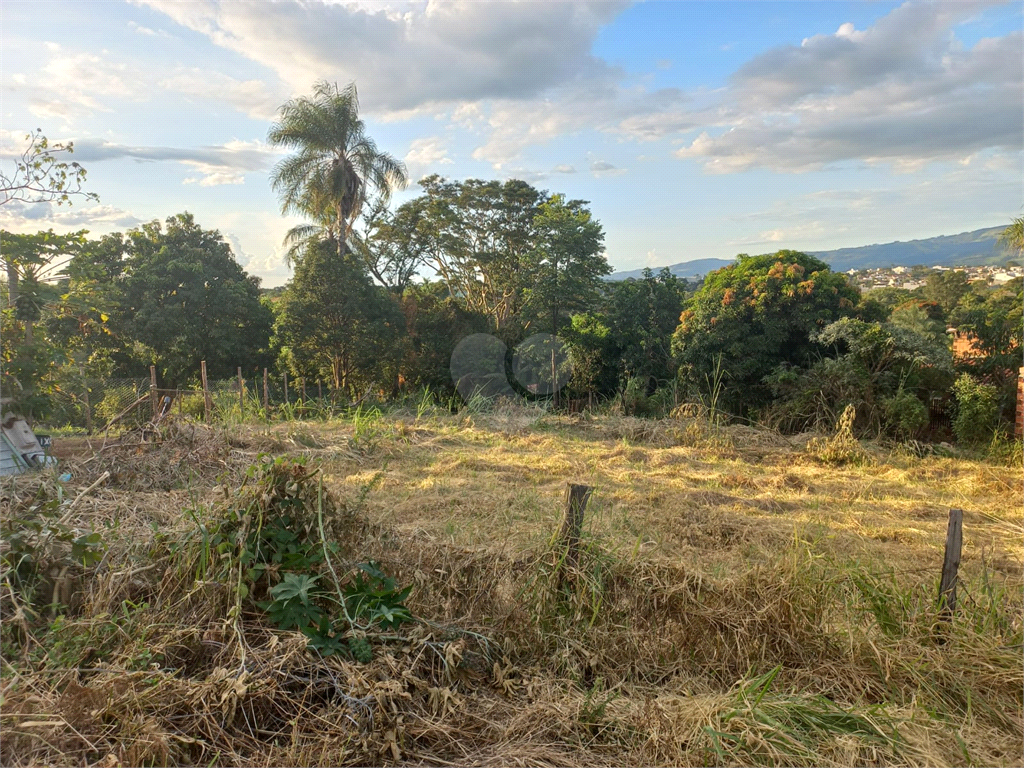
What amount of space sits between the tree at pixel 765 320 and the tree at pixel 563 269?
6.57 meters

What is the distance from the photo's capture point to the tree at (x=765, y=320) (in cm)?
990

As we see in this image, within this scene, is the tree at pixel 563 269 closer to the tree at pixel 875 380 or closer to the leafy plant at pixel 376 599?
the tree at pixel 875 380

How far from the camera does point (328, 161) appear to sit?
1664 cm

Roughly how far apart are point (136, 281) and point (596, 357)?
11903 mm

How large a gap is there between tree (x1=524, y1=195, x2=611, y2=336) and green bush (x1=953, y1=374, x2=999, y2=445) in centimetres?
977

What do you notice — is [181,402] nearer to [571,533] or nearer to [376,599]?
[376,599]

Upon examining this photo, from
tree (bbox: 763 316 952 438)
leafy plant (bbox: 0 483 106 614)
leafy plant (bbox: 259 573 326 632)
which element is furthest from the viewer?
tree (bbox: 763 316 952 438)

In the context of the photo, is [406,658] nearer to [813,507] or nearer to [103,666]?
[103,666]

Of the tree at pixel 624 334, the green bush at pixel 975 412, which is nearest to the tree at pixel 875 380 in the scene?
the green bush at pixel 975 412

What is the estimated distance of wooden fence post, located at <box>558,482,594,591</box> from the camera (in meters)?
3.07

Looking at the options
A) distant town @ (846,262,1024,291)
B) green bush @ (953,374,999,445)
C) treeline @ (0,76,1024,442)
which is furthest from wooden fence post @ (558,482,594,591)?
distant town @ (846,262,1024,291)

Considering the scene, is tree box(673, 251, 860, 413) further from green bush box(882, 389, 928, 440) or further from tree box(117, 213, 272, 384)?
tree box(117, 213, 272, 384)

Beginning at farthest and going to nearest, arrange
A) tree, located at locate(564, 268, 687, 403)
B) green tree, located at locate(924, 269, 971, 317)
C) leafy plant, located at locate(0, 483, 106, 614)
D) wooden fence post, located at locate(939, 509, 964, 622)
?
green tree, located at locate(924, 269, 971, 317), tree, located at locate(564, 268, 687, 403), wooden fence post, located at locate(939, 509, 964, 622), leafy plant, located at locate(0, 483, 106, 614)

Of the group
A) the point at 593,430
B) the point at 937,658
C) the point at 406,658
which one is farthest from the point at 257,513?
the point at 593,430
